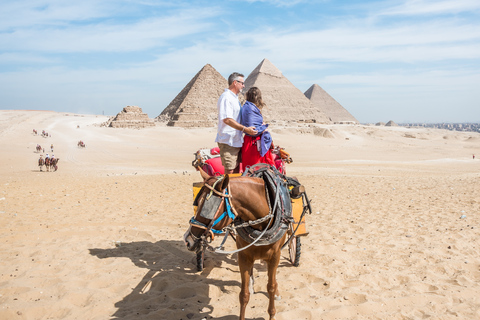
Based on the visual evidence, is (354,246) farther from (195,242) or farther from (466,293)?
(195,242)

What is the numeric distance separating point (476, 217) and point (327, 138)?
45068 mm

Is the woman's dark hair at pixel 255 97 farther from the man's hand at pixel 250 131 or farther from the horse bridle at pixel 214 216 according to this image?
the horse bridle at pixel 214 216

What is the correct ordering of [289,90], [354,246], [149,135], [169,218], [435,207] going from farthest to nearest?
[289,90] < [149,135] < [435,207] < [169,218] < [354,246]

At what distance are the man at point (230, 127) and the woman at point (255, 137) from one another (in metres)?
0.12

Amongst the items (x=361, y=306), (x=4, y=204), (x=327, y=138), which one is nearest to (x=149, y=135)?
(x=327, y=138)

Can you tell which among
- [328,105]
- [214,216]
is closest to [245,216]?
[214,216]

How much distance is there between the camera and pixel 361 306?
3828 millimetres

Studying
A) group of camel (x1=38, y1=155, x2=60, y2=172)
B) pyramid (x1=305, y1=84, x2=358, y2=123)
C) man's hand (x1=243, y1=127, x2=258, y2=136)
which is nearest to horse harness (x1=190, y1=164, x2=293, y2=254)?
man's hand (x1=243, y1=127, x2=258, y2=136)

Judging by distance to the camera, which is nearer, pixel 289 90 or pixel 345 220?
pixel 345 220

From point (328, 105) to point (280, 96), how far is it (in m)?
31.7

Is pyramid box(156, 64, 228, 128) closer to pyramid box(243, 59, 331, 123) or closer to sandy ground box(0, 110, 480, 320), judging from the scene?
pyramid box(243, 59, 331, 123)

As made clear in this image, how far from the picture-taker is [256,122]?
171 inches

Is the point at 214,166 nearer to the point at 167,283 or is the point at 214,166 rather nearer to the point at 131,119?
the point at 167,283

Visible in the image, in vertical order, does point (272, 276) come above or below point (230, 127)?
below
